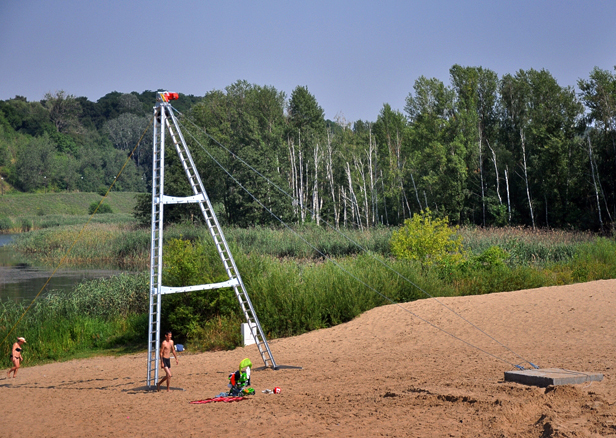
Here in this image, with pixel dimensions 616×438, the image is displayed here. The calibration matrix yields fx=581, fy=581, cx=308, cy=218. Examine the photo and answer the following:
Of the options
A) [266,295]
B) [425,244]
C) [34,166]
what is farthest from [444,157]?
[34,166]

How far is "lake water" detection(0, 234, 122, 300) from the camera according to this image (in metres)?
25.0

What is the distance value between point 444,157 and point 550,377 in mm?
38712

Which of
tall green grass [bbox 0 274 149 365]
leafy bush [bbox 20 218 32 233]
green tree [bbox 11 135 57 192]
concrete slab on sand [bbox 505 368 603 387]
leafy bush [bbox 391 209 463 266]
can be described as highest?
green tree [bbox 11 135 57 192]

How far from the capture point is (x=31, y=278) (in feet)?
97.1

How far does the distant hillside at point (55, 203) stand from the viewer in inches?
2904

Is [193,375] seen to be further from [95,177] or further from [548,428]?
[95,177]

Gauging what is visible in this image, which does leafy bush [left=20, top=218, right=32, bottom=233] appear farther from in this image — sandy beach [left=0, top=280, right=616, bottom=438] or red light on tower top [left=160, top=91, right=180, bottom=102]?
red light on tower top [left=160, top=91, right=180, bottom=102]

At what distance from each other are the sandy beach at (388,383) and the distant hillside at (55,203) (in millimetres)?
66640

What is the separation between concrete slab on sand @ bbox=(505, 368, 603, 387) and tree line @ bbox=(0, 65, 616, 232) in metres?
24.6

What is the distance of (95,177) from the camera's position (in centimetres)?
9450

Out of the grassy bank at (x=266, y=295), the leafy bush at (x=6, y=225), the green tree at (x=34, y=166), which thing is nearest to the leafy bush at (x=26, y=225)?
the leafy bush at (x=6, y=225)

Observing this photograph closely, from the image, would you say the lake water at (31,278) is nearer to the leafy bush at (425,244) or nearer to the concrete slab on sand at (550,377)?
the leafy bush at (425,244)

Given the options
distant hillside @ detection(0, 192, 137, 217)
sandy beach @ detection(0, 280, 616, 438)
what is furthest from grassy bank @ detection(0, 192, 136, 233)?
sandy beach @ detection(0, 280, 616, 438)

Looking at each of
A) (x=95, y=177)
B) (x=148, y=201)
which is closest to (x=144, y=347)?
(x=148, y=201)
